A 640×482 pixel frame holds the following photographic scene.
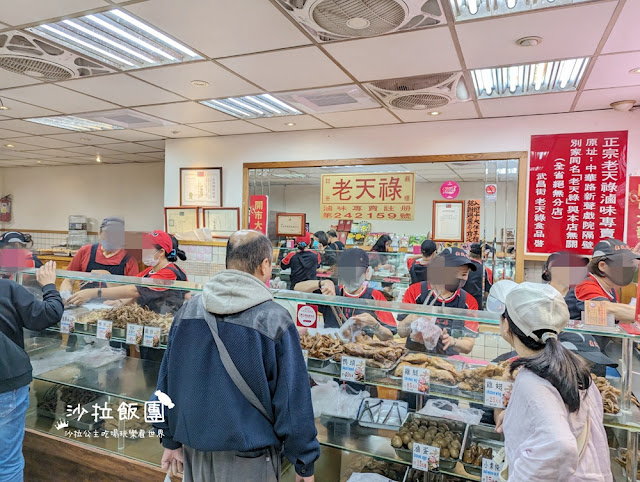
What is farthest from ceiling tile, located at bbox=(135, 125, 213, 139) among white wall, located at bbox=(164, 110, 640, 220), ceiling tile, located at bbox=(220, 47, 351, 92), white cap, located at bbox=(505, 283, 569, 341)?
white cap, located at bbox=(505, 283, 569, 341)

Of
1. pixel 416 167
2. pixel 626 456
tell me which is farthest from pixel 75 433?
pixel 416 167

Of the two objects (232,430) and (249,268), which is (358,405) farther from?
(249,268)

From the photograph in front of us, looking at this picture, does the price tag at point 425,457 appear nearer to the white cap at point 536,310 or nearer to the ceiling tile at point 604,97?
the white cap at point 536,310

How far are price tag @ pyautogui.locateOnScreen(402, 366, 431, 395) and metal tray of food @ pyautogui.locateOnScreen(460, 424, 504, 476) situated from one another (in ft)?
0.97

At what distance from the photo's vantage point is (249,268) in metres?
1.58

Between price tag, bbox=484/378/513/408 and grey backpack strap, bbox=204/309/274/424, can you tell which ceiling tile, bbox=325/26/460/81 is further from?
grey backpack strap, bbox=204/309/274/424

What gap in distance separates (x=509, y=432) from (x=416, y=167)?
420cm

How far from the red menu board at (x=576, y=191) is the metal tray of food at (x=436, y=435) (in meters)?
3.34

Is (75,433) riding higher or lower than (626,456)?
lower

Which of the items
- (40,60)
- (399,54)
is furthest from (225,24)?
(40,60)

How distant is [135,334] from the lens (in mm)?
2408

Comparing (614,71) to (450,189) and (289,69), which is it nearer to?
(450,189)

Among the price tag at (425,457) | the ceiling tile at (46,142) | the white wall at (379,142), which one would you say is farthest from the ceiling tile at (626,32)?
the ceiling tile at (46,142)

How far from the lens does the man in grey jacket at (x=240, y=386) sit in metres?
1.46
